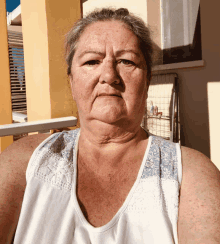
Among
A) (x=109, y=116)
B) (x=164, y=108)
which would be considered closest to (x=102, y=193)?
(x=109, y=116)

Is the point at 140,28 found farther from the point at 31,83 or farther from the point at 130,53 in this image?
the point at 31,83

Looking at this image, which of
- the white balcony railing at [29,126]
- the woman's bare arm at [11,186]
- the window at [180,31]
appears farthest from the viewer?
the window at [180,31]

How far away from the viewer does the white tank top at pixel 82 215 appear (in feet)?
3.16

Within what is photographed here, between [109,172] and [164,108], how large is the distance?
2405 millimetres

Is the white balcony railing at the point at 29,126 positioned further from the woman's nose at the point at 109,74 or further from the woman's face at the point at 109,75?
the woman's nose at the point at 109,74

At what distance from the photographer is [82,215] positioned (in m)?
1.00

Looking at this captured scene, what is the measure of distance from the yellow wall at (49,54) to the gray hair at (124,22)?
0.82m

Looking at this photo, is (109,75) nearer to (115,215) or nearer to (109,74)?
(109,74)

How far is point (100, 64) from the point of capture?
1.14 meters

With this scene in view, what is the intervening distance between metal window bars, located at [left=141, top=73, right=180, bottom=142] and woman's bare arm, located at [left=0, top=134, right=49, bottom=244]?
2370mm

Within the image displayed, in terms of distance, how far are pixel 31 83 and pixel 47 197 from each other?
1671 mm

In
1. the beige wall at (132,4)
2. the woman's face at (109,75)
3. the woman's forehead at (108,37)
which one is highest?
the beige wall at (132,4)

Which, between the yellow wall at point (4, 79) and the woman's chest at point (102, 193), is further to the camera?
the yellow wall at point (4, 79)

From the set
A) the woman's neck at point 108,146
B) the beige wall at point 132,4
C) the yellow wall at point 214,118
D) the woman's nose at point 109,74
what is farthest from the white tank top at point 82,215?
the beige wall at point 132,4
